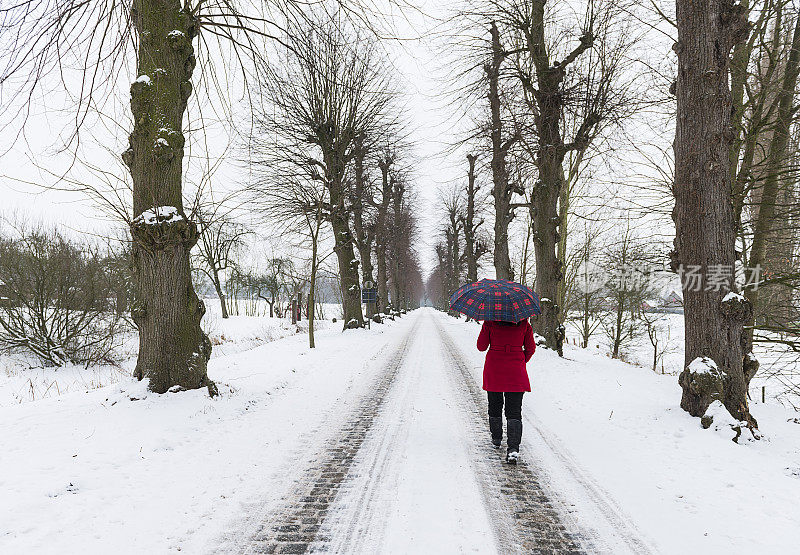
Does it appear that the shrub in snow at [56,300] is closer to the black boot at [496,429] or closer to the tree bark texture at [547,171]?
the black boot at [496,429]

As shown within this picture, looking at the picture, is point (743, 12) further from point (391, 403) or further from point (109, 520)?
point (109, 520)

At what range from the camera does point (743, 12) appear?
185 inches

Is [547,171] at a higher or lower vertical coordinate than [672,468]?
higher

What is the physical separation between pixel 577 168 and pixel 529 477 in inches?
543

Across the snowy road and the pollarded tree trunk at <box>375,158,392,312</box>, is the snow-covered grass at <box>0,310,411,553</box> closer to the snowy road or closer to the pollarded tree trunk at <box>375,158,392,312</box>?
the snowy road

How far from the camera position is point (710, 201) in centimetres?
479

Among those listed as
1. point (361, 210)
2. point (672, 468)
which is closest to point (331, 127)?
point (361, 210)

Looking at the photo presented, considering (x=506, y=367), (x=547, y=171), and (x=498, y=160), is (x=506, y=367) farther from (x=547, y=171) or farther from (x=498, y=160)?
(x=498, y=160)

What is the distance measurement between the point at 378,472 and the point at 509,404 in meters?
1.52

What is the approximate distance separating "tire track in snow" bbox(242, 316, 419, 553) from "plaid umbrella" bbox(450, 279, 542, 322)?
1.90 meters

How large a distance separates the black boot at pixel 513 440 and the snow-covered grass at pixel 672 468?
33 centimetres

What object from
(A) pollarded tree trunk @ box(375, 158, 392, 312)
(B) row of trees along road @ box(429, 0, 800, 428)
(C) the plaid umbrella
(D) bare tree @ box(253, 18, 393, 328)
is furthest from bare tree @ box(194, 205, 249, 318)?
(C) the plaid umbrella

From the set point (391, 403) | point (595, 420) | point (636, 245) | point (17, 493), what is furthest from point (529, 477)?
point (636, 245)

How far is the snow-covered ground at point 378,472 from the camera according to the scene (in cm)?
261
